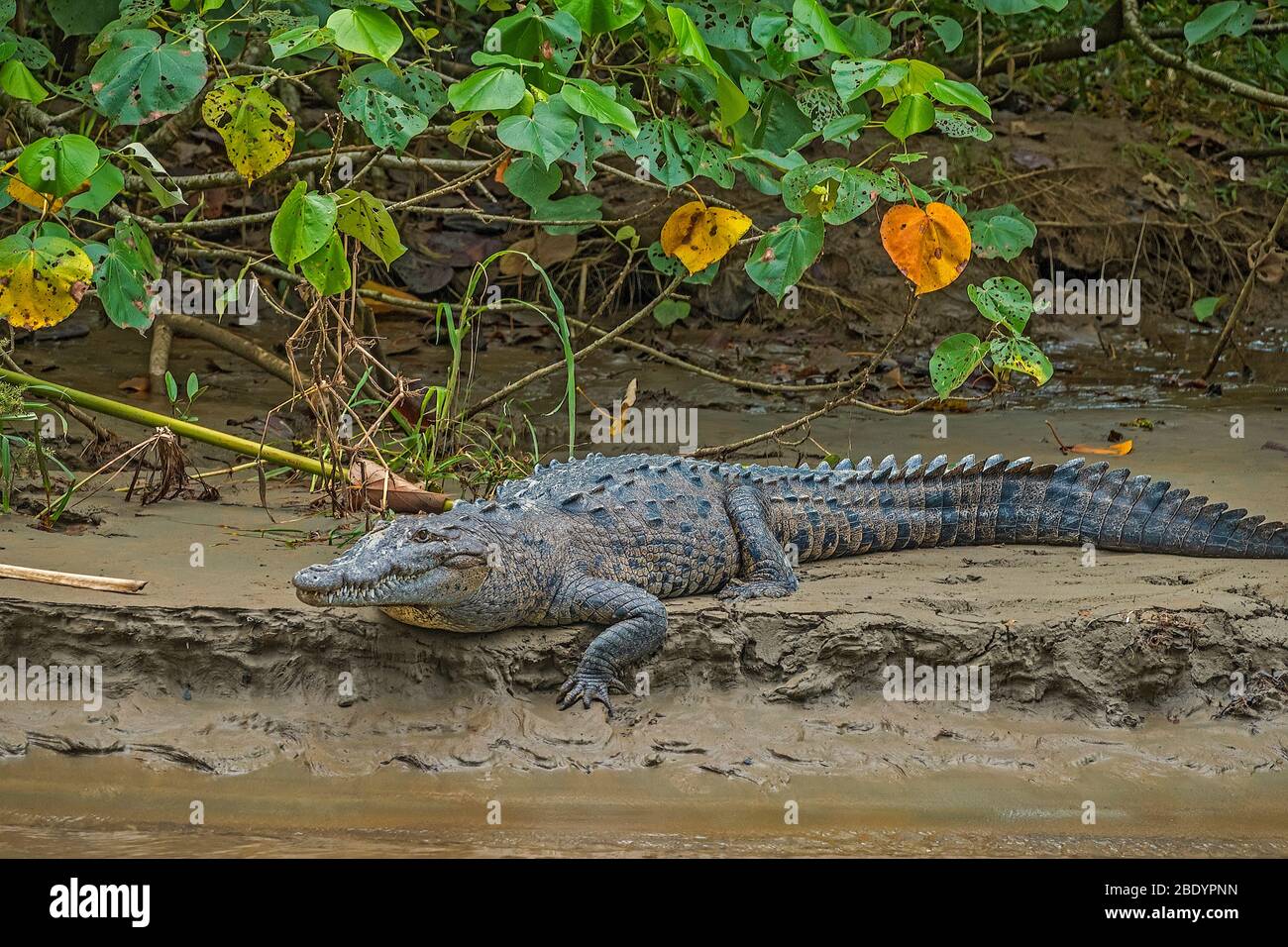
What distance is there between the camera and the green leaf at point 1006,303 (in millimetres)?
5836

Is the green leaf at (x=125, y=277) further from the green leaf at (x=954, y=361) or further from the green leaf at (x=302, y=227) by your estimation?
the green leaf at (x=954, y=361)

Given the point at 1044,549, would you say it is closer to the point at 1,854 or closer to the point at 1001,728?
the point at 1001,728

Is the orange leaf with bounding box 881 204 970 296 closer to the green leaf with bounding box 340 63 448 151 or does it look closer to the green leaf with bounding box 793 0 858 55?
the green leaf with bounding box 793 0 858 55

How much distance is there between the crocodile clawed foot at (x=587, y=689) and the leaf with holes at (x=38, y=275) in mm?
2335

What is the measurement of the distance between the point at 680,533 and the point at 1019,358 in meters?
1.58

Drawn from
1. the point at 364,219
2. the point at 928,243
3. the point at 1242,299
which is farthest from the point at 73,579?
the point at 1242,299

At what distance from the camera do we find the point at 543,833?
163 inches

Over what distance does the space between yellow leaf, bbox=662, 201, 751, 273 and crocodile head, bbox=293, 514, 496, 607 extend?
1.66 m

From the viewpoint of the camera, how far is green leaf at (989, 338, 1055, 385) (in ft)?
18.8

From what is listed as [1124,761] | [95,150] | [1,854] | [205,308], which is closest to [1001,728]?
[1124,761]

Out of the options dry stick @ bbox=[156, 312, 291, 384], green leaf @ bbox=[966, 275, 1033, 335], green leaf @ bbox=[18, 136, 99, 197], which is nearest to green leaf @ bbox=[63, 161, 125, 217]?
green leaf @ bbox=[18, 136, 99, 197]
